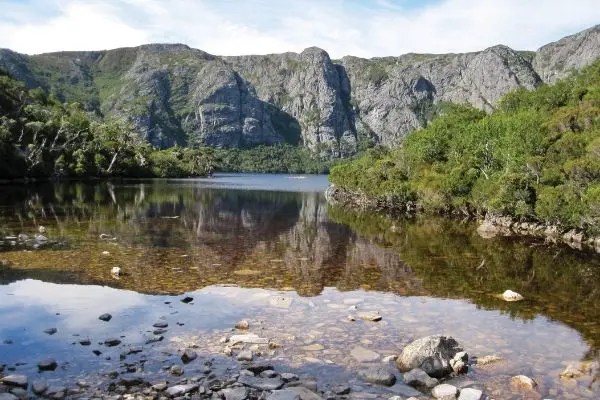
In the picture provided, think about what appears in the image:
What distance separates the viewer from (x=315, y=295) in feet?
64.6

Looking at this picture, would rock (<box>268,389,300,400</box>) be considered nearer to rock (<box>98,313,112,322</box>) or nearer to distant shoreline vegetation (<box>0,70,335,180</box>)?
rock (<box>98,313,112,322</box>)

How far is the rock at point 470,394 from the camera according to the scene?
10346 mm

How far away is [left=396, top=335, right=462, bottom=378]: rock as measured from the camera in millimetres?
11928

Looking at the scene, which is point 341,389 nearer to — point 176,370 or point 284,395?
point 284,395

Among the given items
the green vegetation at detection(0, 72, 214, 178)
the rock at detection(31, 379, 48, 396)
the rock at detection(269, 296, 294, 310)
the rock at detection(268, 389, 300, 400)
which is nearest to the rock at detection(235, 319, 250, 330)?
the rock at detection(269, 296, 294, 310)

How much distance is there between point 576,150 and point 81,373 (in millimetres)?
47941

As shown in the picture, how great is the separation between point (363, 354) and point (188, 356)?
14.6ft

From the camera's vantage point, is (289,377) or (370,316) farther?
(370,316)

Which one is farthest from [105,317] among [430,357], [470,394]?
[470,394]

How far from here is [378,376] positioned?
1139 cm

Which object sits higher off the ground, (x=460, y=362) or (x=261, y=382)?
(x=460, y=362)

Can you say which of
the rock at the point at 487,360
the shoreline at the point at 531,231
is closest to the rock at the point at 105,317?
the rock at the point at 487,360

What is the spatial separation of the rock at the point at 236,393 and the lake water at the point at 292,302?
1640mm

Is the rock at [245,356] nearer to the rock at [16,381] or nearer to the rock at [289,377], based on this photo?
the rock at [289,377]
